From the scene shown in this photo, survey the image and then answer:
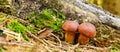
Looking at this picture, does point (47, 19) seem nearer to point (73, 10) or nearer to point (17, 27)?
point (73, 10)

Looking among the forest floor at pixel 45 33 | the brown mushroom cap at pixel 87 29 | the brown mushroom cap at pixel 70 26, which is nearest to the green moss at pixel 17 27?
the forest floor at pixel 45 33

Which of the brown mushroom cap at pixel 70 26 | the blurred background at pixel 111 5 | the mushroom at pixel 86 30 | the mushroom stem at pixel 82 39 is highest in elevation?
the blurred background at pixel 111 5

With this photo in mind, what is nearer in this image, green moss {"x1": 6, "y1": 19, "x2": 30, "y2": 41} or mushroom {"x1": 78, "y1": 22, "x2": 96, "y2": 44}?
green moss {"x1": 6, "y1": 19, "x2": 30, "y2": 41}

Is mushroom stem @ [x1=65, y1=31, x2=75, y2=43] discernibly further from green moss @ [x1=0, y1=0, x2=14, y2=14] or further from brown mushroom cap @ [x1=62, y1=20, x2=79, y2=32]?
green moss @ [x1=0, y1=0, x2=14, y2=14]

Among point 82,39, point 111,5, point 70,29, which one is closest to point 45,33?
point 70,29

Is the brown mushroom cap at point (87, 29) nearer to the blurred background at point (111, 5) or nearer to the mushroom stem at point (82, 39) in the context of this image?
the mushroom stem at point (82, 39)

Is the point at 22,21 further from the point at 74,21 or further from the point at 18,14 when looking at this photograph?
the point at 74,21

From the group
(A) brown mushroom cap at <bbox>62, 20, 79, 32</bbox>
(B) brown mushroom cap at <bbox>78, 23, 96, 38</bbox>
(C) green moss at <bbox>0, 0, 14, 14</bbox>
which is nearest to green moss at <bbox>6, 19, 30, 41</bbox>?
(C) green moss at <bbox>0, 0, 14, 14</bbox>
